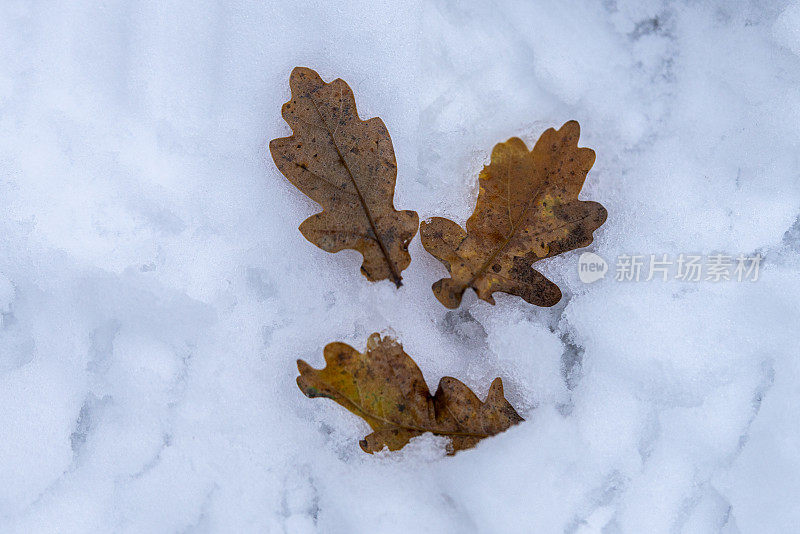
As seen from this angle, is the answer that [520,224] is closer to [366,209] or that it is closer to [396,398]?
[366,209]

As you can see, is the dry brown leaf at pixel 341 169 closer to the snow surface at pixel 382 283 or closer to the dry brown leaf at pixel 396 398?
the snow surface at pixel 382 283

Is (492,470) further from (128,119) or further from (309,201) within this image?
(128,119)

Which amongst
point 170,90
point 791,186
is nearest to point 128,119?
point 170,90
